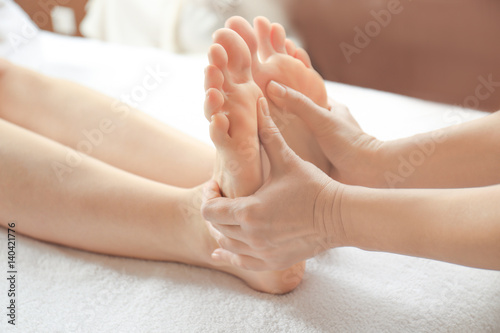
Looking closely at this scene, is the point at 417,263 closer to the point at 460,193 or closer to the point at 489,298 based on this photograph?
the point at 489,298

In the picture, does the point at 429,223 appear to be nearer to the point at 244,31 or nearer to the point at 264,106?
the point at 264,106

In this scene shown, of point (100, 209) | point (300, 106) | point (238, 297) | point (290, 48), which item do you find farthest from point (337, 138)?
point (100, 209)

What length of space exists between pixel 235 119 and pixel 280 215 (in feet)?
0.51

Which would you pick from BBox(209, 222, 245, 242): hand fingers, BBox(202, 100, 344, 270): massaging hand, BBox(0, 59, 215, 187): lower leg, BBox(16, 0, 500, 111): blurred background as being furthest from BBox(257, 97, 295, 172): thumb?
BBox(16, 0, 500, 111): blurred background

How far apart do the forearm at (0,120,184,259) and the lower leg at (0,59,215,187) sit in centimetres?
7

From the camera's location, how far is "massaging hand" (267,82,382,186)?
32.5 inches

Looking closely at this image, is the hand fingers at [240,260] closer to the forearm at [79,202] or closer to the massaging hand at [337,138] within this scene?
the forearm at [79,202]

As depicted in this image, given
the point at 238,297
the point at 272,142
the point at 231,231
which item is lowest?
the point at 238,297

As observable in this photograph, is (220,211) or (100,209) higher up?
(220,211)

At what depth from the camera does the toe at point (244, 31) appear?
81 centimetres

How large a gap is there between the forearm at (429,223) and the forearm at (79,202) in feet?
1.15

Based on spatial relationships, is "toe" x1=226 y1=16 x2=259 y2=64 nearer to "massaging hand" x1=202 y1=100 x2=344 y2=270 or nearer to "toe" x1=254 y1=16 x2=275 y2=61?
"toe" x1=254 y1=16 x2=275 y2=61

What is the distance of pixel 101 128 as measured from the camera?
3.19 ft

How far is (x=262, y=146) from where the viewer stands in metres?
0.75
